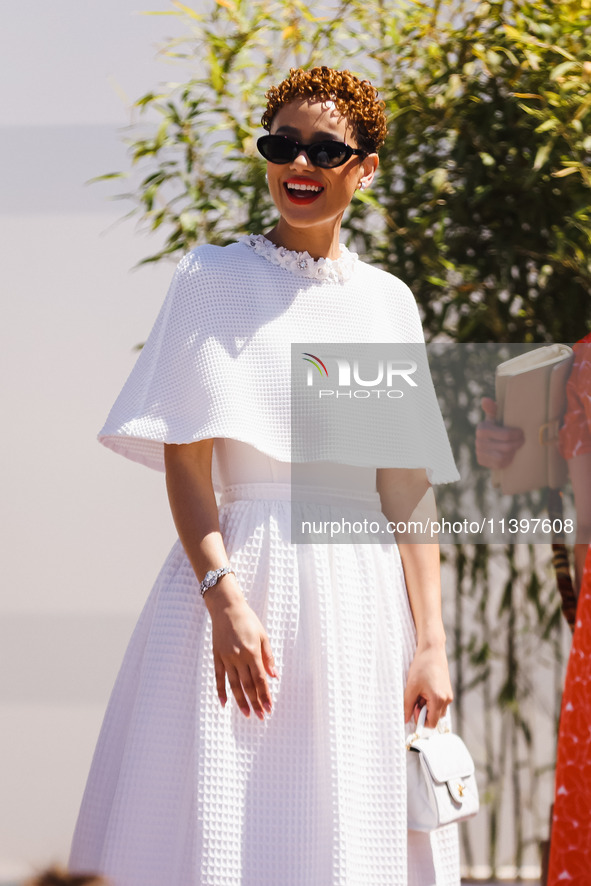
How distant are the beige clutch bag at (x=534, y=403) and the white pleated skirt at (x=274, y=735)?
0.52 m

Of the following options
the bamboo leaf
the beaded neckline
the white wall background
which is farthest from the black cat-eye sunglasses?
the white wall background

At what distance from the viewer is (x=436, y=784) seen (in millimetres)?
1174

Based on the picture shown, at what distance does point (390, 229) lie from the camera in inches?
92.5

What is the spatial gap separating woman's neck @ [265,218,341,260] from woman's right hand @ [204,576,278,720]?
48 cm

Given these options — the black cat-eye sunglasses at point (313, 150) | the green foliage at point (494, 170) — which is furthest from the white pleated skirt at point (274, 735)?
the green foliage at point (494, 170)

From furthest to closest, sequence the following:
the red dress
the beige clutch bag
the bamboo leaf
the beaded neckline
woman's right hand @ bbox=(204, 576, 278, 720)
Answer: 1. the bamboo leaf
2. the beige clutch bag
3. the red dress
4. the beaded neckline
5. woman's right hand @ bbox=(204, 576, 278, 720)

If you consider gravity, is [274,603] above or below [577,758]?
above

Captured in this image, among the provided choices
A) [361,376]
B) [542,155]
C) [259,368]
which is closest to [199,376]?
[259,368]

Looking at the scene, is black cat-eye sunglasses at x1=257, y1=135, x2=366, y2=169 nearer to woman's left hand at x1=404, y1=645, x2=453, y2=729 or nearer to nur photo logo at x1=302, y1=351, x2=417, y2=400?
nur photo logo at x1=302, y1=351, x2=417, y2=400

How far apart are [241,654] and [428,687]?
10.2 inches

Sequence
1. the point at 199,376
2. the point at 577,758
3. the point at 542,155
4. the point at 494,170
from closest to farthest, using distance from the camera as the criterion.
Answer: the point at 199,376 → the point at 577,758 → the point at 542,155 → the point at 494,170

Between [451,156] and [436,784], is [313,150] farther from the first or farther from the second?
[451,156]

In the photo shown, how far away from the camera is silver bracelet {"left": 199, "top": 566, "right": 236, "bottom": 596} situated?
3.77 ft

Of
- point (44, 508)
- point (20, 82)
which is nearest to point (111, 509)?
point (44, 508)
